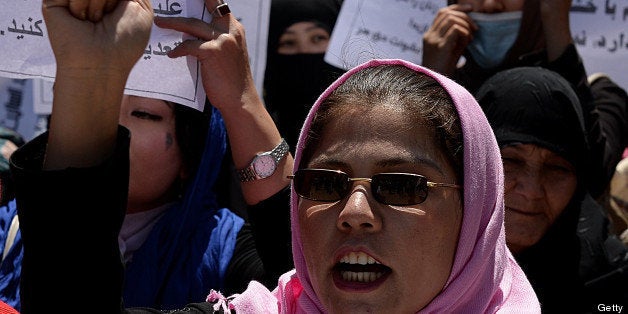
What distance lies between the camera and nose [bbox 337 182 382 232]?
84.2 inches

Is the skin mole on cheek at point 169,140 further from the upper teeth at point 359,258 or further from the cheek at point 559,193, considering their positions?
the upper teeth at point 359,258

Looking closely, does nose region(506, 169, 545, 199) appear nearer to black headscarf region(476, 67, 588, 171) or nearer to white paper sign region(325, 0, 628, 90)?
black headscarf region(476, 67, 588, 171)

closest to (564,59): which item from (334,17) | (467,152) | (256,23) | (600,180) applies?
(600,180)

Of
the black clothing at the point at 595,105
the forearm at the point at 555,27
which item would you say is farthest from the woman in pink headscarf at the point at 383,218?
the forearm at the point at 555,27

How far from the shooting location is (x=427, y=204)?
220cm

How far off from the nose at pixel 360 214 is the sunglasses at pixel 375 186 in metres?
0.02

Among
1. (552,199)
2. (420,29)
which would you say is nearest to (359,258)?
(552,199)

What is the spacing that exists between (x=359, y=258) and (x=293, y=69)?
3.16 meters

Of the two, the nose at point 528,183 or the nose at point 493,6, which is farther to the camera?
the nose at point 493,6

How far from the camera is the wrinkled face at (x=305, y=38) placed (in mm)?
5285

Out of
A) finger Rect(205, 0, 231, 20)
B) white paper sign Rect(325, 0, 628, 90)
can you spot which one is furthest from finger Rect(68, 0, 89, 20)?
white paper sign Rect(325, 0, 628, 90)

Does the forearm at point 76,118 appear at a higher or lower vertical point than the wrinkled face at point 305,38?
higher

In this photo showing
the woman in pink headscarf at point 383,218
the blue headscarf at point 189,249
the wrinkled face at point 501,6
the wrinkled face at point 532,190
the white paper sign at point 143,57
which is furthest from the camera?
the wrinkled face at point 501,6
